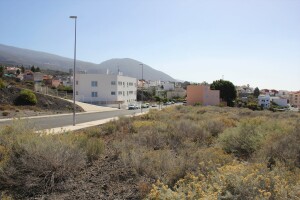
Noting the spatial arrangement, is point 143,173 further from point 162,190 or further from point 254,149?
point 254,149

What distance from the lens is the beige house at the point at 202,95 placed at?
69.8m

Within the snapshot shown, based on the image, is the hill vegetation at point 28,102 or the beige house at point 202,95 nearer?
the hill vegetation at point 28,102

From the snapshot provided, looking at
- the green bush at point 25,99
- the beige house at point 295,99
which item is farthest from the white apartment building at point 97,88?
the beige house at point 295,99

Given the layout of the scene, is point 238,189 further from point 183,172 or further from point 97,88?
point 97,88

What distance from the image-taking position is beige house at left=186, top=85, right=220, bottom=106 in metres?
69.8

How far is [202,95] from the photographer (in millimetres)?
69938

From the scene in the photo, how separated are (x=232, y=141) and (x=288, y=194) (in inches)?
246

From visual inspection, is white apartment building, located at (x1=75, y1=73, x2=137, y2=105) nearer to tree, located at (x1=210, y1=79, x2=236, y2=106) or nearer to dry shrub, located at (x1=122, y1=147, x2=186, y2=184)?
tree, located at (x1=210, y1=79, x2=236, y2=106)

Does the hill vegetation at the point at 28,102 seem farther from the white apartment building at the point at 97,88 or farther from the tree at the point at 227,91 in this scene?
the tree at the point at 227,91

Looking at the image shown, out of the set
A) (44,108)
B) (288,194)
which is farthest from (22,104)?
(288,194)

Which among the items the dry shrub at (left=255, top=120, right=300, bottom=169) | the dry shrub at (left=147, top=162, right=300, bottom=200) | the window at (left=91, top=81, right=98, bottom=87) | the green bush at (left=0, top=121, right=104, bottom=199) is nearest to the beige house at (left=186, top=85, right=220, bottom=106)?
the window at (left=91, top=81, right=98, bottom=87)

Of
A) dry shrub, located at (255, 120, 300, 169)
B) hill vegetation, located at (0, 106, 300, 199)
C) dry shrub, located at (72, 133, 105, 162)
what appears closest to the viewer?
hill vegetation, located at (0, 106, 300, 199)

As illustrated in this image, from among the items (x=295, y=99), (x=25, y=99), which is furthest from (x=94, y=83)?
(x=295, y=99)

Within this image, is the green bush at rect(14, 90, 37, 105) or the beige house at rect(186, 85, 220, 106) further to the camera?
the beige house at rect(186, 85, 220, 106)
